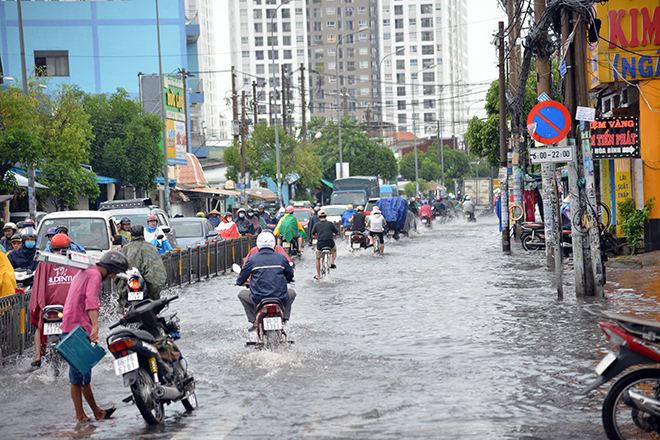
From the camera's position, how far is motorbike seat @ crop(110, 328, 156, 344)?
645 centimetres

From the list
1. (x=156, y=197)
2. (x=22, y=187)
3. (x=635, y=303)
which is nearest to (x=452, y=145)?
(x=156, y=197)

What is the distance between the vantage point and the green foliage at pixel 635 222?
67.2ft

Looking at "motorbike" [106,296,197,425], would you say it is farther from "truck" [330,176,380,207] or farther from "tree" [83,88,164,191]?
"truck" [330,176,380,207]

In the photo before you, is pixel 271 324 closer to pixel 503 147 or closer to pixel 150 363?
pixel 150 363

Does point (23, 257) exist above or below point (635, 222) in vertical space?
above

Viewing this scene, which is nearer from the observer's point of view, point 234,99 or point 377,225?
point 377,225

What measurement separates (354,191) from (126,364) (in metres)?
40.7

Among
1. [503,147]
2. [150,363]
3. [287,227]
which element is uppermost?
[503,147]

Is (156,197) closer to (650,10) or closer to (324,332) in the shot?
(650,10)

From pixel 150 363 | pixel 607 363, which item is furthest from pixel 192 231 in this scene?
pixel 607 363

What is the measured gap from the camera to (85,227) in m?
15.8

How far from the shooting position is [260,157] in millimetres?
59500

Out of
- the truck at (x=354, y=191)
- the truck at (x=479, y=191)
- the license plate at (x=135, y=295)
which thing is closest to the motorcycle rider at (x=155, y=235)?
the license plate at (x=135, y=295)

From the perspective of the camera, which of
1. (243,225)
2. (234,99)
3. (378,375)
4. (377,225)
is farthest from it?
(234,99)
